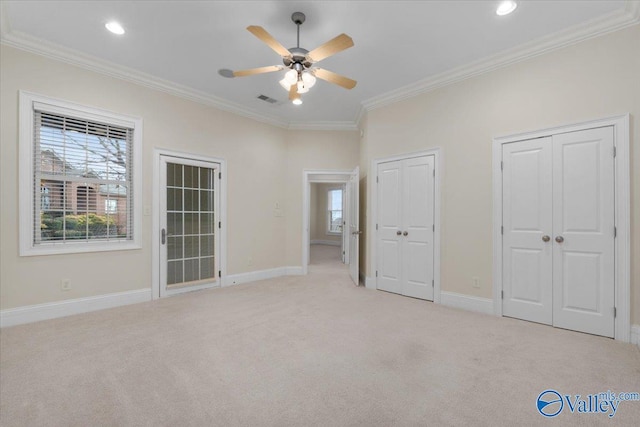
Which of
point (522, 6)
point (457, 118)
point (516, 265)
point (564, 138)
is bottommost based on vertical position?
point (516, 265)

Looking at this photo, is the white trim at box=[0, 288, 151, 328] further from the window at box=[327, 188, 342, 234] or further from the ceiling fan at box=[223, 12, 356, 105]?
the window at box=[327, 188, 342, 234]

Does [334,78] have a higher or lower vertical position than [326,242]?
higher

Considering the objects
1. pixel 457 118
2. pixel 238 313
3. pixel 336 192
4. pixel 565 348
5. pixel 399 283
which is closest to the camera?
pixel 565 348

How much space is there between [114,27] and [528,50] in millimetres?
4369

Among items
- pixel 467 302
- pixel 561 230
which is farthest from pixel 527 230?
pixel 467 302

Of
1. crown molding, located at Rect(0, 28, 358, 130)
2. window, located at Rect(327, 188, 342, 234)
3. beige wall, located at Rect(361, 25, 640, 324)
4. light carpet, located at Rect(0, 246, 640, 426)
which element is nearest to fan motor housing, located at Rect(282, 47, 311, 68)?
beige wall, located at Rect(361, 25, 640, 324)

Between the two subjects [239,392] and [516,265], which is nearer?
[239,392]

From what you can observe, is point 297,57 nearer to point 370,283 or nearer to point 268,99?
point 268,99

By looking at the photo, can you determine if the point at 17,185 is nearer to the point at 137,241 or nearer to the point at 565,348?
the point at 137,241

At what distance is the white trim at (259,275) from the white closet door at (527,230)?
142 inches

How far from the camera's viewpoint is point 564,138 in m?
3.00

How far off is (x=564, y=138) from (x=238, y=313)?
13.3ft

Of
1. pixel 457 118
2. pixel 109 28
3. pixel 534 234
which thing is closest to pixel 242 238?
pixel 109 28

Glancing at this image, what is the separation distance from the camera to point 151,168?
158 inches
